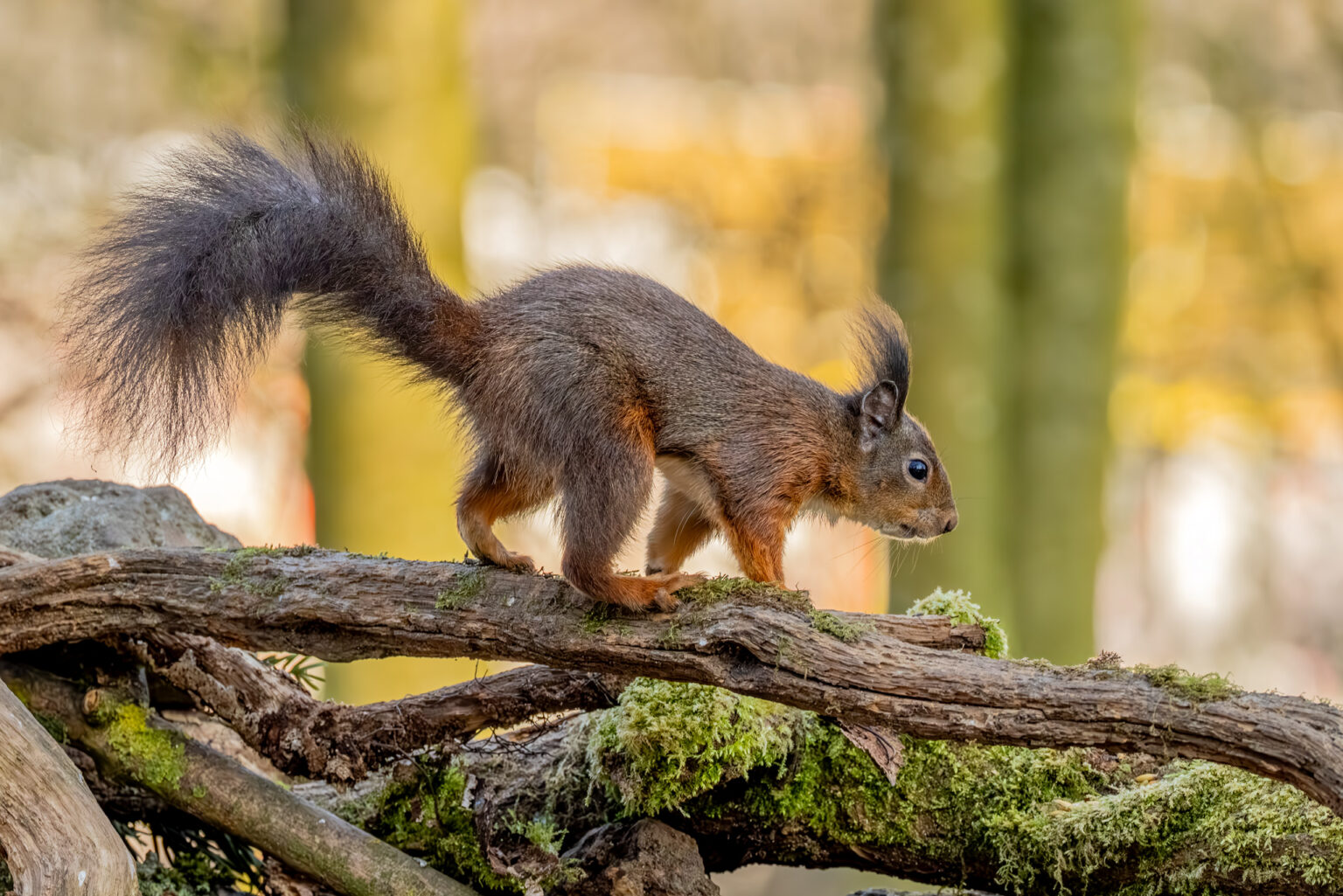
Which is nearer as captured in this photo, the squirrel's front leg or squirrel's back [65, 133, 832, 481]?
squirrel's back [65, 133, 832, 481]

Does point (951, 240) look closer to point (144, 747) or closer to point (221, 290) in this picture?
point (221, 290)

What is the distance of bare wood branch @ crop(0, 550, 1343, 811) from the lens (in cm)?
228

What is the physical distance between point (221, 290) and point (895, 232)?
11.2 ft

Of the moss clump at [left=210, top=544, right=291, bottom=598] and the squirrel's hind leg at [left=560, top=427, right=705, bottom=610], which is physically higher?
the squirrel's hind leg at [left=560, top=427, right=705, bottom=610]

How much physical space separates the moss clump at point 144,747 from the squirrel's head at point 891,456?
1.95 meters

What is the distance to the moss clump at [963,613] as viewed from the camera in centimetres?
325

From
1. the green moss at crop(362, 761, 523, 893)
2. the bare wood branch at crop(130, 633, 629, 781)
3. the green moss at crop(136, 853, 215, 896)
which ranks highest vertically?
the bare wood branch at crop(130, 633, 629, 781)

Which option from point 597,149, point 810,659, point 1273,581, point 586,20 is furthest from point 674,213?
point 810,659

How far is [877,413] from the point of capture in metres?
3.54

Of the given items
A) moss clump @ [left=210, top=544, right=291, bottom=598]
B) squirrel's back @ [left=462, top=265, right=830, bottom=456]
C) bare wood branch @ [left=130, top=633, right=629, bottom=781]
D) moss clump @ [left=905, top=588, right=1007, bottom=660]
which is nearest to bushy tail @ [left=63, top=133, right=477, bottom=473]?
squirrel's back @ [left=462, top=265, right=830, bottom=456]

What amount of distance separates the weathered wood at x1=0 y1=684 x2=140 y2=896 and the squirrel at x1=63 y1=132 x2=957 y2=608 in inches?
28.2

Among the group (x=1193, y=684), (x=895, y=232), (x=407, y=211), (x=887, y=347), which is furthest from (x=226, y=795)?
(x=895, y=232)

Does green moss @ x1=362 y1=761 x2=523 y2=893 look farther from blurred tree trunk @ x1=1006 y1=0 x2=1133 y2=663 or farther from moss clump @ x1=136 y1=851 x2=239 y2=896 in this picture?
blurred tree trunk @ x1=1006 y1=0 x2=1133 y2=663

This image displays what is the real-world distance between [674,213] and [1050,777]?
26.0 ft
